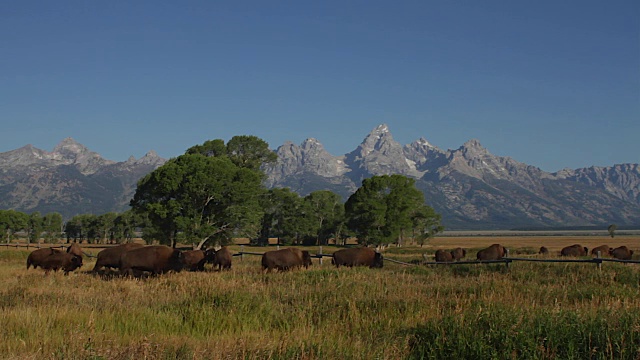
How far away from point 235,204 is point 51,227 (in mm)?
96496

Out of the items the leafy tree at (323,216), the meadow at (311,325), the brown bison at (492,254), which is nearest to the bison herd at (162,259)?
the meadow at (311,325)

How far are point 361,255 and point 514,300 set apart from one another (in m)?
16.2

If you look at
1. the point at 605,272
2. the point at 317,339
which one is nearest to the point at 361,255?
the point at 605,272

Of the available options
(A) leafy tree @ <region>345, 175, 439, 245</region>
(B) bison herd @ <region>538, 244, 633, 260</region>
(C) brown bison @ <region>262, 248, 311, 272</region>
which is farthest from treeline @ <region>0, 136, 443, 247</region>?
(B) bison herd @ <region>538, 244, 633, 260</region>

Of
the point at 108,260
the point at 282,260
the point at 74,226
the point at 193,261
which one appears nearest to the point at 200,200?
the point at 193,261

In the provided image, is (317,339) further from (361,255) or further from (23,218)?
(23,218)

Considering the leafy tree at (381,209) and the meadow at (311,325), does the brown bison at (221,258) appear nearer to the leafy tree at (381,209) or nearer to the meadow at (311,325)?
the meadow at (311,325)

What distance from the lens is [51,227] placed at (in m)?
132

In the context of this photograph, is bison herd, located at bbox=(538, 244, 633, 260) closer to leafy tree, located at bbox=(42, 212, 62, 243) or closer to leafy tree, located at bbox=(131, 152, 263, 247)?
leafy tree, located at bbox=(131, 152, 263, 247)

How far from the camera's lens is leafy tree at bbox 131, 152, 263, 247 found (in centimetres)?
5353

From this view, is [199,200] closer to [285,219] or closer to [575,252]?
[575,252]

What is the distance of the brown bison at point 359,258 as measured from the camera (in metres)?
27.5

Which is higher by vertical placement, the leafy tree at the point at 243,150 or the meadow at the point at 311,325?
the leafy tree at the point at 243,150

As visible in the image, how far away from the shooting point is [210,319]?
379 inches
